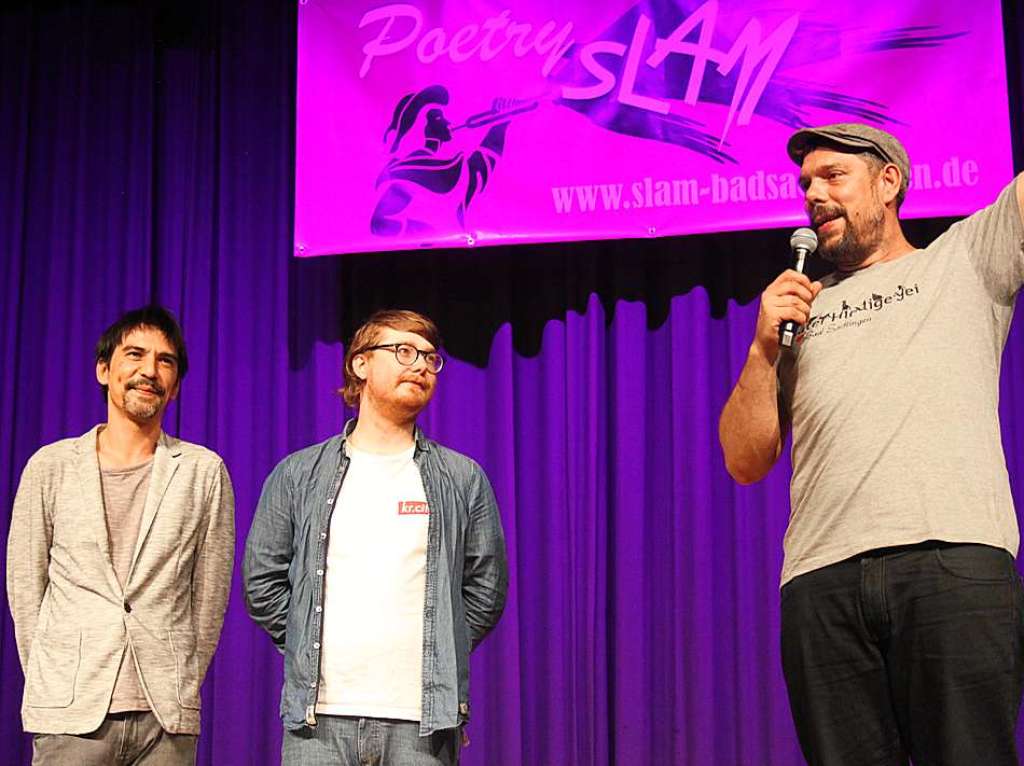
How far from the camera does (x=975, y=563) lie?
1798 millimetres

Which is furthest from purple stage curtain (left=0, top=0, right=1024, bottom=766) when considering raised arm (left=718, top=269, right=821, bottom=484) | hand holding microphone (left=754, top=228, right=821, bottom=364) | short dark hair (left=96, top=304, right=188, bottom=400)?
hand holding microphone (left=754, top=228, right=821, bottom=364)

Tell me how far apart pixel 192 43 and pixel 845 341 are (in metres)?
3.40

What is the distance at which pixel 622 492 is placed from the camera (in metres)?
3.96

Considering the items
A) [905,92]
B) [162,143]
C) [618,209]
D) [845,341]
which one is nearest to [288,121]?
[162,143]

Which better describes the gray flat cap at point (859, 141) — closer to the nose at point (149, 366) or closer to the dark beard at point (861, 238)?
the dark beard at point (861, 238)

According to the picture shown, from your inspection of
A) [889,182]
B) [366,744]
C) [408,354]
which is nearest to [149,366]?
[408,354]

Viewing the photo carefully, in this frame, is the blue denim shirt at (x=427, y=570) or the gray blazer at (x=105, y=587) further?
the gray blazer at (x=105, y=587)

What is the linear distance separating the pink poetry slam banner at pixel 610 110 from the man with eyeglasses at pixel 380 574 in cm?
138

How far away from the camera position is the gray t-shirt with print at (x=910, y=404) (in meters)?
1.85

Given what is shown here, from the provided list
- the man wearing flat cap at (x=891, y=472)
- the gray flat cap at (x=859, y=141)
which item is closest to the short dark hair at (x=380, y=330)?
the man wearing flat cap at (x=891, y=472)

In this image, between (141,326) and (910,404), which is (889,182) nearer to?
(910,404)

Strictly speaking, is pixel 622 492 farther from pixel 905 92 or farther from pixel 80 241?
pixel 80 241

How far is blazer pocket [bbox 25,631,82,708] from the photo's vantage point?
8.23 feet

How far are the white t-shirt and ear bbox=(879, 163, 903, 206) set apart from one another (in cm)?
114
